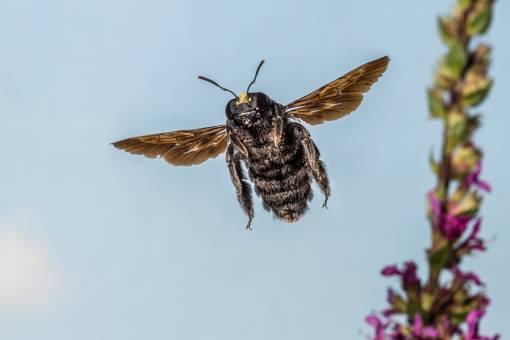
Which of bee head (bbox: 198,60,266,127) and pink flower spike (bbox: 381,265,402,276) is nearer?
pink flower spike (bbox: 381,265,402,276)

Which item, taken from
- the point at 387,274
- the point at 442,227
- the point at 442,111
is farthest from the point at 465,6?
the point at 387,274

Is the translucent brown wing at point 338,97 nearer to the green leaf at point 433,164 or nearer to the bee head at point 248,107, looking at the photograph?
the bee head at point 248,107

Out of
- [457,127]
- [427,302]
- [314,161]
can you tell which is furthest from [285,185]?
[457,127]

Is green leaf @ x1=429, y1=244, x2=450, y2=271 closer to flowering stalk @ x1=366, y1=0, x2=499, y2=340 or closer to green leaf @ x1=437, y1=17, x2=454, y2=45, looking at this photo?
flowering stalk @ x1=366, y1=0, x2=499, y2=340

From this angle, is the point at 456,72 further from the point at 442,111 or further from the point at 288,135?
the point at 288,135

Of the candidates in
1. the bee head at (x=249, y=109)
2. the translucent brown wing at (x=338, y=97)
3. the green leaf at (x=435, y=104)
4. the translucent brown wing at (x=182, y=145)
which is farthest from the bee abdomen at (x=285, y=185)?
the green leaf at (x=435, y=104)

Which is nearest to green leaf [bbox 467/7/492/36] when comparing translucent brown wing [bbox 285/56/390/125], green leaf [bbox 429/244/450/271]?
green leaf [bbox 429/244/450/271]
